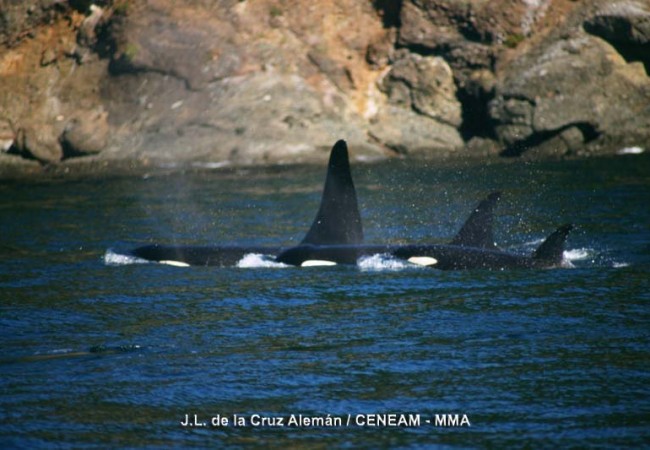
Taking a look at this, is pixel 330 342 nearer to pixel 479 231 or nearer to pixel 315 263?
pixel 315 263

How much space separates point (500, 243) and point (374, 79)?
15.1 meters

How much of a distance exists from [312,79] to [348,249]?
647 inches

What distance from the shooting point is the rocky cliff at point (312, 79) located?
2777 centimetres

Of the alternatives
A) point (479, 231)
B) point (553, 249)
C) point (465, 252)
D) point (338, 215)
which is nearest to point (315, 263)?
point (338, 215)

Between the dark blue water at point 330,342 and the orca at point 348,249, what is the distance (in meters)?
0.27

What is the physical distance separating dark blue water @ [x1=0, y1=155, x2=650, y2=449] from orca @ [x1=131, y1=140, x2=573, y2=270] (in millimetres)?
267

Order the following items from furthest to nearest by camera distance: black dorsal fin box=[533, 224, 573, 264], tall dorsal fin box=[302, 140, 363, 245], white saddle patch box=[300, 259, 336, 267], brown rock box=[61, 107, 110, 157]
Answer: brown rock box=[61, 107, 110, 157] → tall dorsal fin box=[302, 140, 363, 245] → white saddle patch box=[300, 259, 336, 267] → black dorsal fin box=[533, 224, 573, 264]

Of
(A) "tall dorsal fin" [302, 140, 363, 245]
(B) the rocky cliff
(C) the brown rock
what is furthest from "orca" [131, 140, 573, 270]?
(C) the brown rock

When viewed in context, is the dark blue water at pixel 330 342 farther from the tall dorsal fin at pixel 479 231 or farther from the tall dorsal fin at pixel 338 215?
the tall dorsal fin at pixel 338 215

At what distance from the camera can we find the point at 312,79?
29.9 m

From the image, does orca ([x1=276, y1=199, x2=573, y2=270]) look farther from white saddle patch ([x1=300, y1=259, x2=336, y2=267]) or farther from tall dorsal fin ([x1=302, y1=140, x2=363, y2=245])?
tall dorsal fin ([x1=302, y1=140, x2=363, y2=245])

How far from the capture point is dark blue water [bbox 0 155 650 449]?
764 centimetres

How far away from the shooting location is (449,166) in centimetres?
2538

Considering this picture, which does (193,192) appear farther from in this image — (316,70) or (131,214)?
(316,70)
